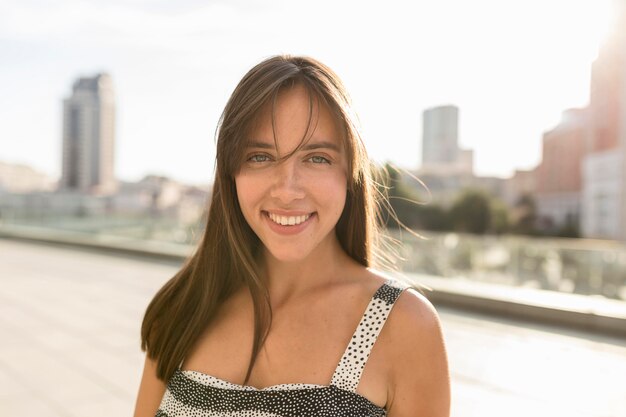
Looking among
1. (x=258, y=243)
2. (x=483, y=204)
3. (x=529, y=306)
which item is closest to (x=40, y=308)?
(x=529, y=306)

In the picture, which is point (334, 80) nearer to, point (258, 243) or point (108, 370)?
point (258, 243)

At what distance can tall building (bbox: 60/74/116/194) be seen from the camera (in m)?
68.1

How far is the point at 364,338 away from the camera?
131cm

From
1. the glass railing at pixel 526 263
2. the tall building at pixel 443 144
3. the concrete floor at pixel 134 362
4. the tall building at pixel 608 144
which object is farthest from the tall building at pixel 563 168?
the concrete floor at pixel 134 362

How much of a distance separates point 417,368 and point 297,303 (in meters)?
0.34

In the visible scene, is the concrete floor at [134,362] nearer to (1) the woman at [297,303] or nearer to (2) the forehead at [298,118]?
(1) the woman at [297,303]

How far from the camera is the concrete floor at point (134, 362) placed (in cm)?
371

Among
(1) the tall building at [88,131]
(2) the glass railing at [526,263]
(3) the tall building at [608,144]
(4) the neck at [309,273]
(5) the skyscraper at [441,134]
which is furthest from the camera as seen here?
(1) the tall building at [88,131]

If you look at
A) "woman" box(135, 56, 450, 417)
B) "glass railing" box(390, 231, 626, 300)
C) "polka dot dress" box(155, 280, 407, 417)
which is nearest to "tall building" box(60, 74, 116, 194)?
"glass railing" box(390, 231, 626, 300)

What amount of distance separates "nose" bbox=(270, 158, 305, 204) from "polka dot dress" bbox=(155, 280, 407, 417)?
0.94 feet

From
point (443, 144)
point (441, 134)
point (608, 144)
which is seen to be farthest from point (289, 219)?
point (608, 144)

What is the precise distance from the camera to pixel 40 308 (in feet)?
21.4

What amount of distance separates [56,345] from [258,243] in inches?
159

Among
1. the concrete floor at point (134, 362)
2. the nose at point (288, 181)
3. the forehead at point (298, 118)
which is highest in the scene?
the forehead at point (298, 118)
